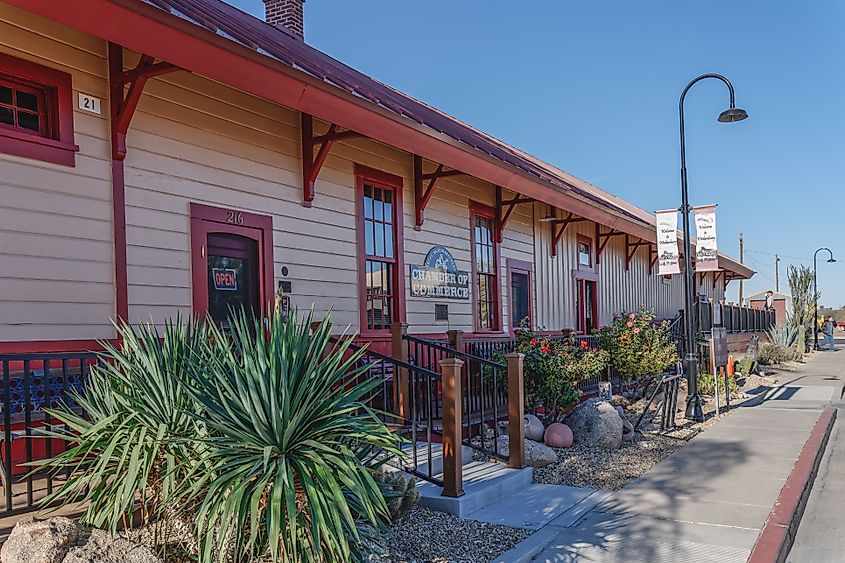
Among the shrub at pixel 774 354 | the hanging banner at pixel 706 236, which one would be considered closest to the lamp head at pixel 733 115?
the hanging banner at pixel 706 236

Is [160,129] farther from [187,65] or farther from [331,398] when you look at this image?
[331,398]

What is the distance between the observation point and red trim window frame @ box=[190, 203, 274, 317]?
758 cm

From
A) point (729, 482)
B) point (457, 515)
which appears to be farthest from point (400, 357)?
point (729, 482)

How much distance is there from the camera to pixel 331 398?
14.1 ft

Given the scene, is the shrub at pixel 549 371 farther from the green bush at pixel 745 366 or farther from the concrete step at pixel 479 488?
the green bush at pixel 745 366

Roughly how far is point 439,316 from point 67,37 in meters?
6.86

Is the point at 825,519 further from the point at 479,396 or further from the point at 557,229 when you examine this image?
the point at 557,229

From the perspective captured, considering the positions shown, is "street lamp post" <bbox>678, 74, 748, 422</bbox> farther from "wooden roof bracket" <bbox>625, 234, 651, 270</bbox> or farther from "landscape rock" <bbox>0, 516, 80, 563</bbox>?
"landscape rock" <bbox>0, 516, 80, 563</bbox>

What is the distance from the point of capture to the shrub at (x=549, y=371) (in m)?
10.1

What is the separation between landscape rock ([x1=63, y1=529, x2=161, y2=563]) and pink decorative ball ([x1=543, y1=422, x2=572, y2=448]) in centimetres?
641

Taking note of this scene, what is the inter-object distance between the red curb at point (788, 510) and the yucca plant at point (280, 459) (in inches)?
133

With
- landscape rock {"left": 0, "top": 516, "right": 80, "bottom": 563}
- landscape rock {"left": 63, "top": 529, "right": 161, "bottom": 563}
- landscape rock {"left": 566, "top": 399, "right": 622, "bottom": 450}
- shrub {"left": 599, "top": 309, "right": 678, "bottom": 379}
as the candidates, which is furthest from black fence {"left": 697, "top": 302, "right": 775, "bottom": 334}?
landscape rock {"left": 0, "top": 516, "right": 80, "bottom": 563}

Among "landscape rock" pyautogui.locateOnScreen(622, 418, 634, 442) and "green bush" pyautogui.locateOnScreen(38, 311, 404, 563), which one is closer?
"green bush" pyautogui.locateOnScreen(38, 311, 404, 563)

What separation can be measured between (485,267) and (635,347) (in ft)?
A: 10.1
